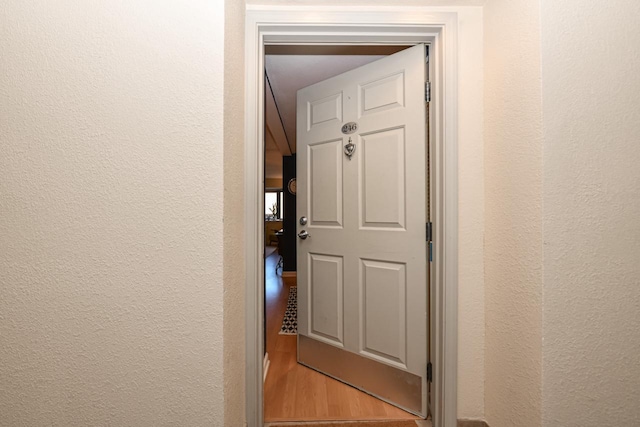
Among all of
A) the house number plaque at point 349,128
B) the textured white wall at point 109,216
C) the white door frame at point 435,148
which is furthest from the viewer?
the house number plaque at point 349,128

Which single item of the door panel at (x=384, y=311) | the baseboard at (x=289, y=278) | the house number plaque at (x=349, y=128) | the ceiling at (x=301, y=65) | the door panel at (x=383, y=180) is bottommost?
the baseboard at (x=289, y=278)

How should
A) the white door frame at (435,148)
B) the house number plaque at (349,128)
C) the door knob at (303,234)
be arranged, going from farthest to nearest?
1. the door knob at (303,234)
2. the house number plaque at (349,128)
3. the white door frame at (435,148)

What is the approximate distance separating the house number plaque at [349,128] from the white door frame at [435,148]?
466 millimetres

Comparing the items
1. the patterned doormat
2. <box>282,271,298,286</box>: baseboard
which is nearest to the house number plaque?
the patterned doormat

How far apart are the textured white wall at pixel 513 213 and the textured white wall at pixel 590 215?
0.03 metres

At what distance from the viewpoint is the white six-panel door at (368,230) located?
138 centimetres

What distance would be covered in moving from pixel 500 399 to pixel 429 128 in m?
1.28

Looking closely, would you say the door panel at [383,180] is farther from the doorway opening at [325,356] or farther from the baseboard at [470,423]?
the baseboard at [470,423]

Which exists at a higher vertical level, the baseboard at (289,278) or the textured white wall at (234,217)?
the textured white wall at (234,217)

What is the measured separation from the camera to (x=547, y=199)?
92cm

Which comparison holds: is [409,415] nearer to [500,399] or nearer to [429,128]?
[500,399]

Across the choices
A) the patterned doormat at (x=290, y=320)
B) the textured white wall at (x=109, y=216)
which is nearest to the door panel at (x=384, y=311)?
the textured white wall at (x=109, y=216)

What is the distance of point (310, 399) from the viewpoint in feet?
4.93

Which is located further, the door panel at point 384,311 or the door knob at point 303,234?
the door knob at point 303,234
